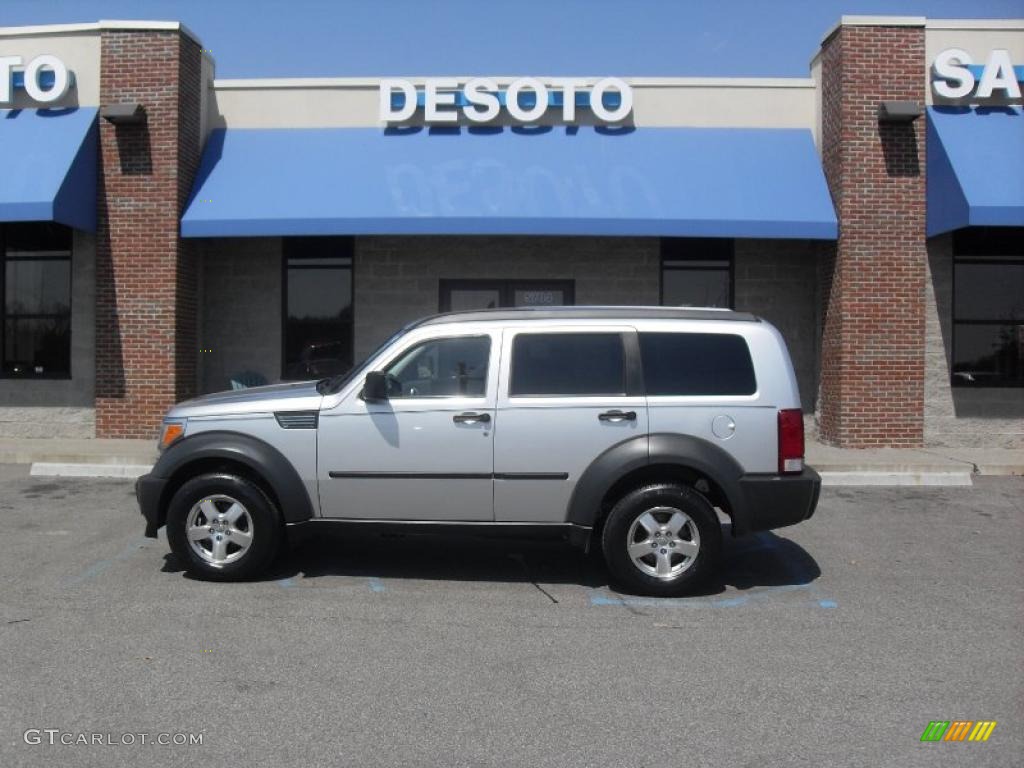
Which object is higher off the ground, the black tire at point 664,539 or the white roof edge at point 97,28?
the white roof edge at point 97,28

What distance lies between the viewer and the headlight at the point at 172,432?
6160mm

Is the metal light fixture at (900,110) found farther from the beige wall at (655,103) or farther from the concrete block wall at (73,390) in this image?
the concrete block wall at (73,390)

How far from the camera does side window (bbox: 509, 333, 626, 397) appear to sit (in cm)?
598

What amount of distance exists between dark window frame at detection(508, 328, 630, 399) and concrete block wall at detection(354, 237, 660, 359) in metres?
7.24

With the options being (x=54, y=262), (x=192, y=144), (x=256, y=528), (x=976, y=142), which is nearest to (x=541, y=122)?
(x=192, y=144)

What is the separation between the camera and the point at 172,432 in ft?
20.2

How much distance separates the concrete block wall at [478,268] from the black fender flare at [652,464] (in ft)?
24.9

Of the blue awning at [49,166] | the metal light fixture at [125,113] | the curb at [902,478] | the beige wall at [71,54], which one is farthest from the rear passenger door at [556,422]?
the beige wall at [71,54]

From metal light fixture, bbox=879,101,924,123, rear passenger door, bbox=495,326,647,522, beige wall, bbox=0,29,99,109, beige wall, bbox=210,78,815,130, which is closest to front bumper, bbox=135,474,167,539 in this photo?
rear passenger door, bbox=495,326,647,522

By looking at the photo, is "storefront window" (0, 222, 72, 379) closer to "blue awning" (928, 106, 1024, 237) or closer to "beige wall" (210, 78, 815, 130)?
"beige wall" (210, 78, 815, 130)

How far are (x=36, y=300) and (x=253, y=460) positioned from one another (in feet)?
30.0

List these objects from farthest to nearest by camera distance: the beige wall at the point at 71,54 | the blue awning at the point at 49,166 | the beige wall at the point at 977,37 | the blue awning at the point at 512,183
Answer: the beige wall at the point at 71,54 → the beige wall at the point at 977,37 → the blue awning at the point at 512,183 → the blue awning at the point at 49,166

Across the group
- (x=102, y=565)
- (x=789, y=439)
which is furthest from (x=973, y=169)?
(x=102, y=565)

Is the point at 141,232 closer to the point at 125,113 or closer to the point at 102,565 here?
the point at 125,113
